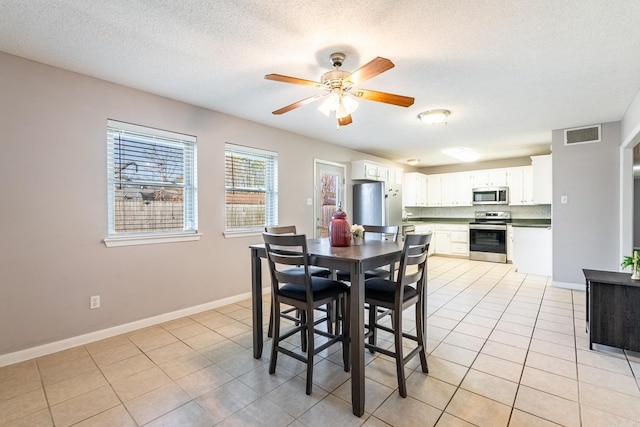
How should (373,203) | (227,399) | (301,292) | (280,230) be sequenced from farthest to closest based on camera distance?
(373,203), (280,230), (301,292), (227,399)

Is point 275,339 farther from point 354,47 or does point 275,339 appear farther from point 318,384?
point 354,47

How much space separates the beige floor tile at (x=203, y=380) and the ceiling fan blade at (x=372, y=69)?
2264 millimetres

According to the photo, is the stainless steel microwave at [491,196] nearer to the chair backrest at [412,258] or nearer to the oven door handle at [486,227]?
the oven door handle at [486,227]

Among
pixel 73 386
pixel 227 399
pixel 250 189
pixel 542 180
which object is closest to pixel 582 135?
pixel 542 180

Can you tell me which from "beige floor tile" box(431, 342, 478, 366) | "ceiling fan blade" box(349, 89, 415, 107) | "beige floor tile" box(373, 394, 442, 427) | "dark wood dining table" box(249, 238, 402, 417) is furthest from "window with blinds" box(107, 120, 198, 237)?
"beige floor tile" box(431, 342, 478, 366)

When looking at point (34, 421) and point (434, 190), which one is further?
point (434, 190)

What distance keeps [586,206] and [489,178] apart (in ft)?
8.48

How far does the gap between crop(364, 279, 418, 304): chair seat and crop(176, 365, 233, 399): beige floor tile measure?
1154mm

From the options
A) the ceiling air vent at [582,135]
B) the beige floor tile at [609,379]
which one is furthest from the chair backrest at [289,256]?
the ceiling air vent at [582,135]

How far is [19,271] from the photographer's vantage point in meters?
2.37

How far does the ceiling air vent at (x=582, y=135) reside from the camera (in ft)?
13.7

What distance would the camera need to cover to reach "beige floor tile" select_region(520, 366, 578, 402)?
1.92 metres

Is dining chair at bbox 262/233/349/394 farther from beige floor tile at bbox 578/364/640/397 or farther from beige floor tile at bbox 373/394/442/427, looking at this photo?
beige floor tile at bbox 578/364/640/397

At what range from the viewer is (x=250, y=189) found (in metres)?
4.07
